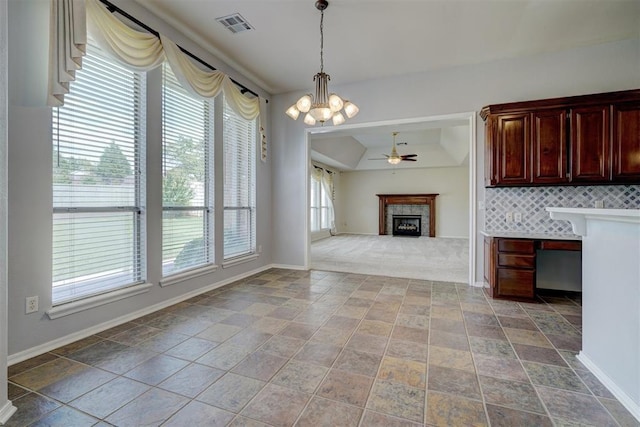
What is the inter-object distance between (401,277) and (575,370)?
2.56 meters

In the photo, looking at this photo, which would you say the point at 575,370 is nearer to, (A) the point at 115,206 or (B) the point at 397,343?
(B) the point at 397,343

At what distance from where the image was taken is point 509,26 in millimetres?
3102

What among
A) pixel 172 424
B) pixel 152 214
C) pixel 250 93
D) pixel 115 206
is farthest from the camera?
pixel 250 93

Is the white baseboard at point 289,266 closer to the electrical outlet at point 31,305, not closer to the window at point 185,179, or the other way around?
the window at point 185,179

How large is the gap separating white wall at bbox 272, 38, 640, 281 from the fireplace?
6.77m

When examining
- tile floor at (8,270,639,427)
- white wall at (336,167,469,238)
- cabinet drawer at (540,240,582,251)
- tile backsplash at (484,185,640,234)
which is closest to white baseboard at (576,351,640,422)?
tile floor at (8,270,639,427)

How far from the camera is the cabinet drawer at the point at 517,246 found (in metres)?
3.25

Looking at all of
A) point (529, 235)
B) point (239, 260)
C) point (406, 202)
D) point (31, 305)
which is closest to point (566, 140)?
point (529, 235)

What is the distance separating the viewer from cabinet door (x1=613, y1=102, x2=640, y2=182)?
3.05 m

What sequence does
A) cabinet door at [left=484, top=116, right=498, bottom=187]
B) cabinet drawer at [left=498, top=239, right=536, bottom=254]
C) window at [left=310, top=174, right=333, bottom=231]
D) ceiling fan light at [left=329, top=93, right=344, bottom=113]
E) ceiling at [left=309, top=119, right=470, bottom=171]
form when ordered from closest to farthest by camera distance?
1. ceiling fan light at [left=329, top=93, right=344, bottom=113]
2. cabinet drawer at [left=498, top=239, right=536, bottom=254]
3. cabinet door at [left=484, top=116, right=498, bottom=187]
4. ceiling at [left=309, top=119, right=470, bottom=171]
5. window at [left=310, top=174, right=333, bottom=231]

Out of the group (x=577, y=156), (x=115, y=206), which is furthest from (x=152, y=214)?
(x=577, y=156)

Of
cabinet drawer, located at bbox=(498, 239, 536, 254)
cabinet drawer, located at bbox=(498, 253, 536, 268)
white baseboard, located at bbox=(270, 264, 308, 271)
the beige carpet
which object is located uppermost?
cabinet drawer, located at bbox=(498, 239, 536, 254)

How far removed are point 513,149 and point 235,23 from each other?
3.58 metres

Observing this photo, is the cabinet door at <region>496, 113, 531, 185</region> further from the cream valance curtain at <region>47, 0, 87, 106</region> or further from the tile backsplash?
the cream valance curtain at <region>47, 0, 87, 106</region>
